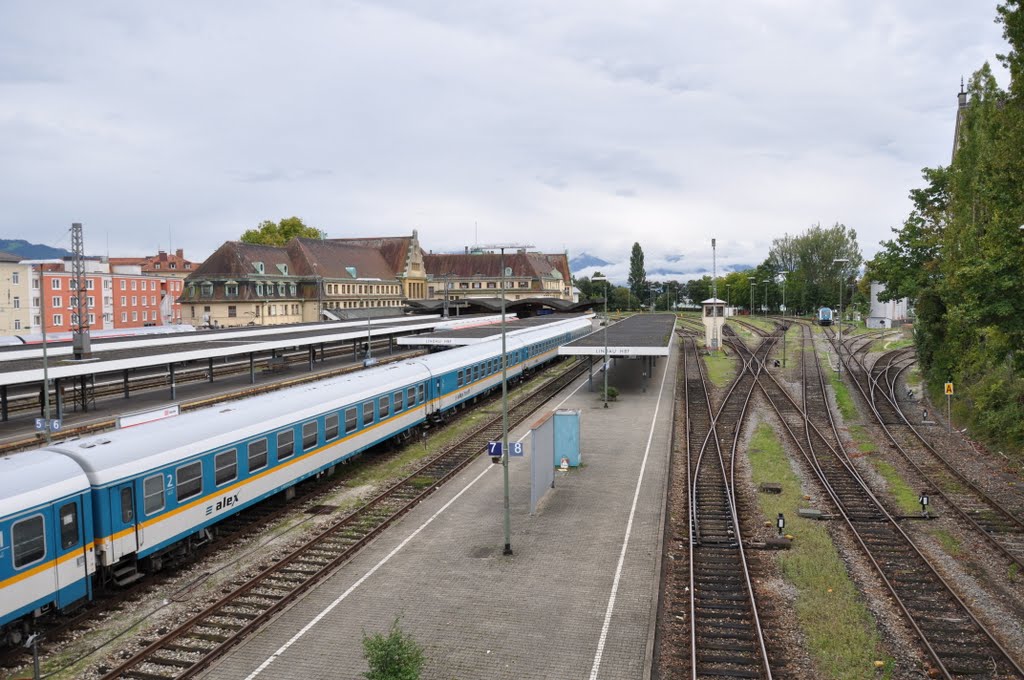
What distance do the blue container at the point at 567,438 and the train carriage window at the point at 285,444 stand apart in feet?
31.1

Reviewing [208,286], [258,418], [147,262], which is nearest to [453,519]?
[258,418]

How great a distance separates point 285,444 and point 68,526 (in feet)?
23.8

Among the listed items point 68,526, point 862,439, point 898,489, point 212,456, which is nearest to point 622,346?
point 862,439

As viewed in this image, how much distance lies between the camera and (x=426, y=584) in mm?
16422

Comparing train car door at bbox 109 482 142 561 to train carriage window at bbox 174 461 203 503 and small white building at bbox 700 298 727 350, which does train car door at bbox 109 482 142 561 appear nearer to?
train carriage window at bbox 174 461 203 503

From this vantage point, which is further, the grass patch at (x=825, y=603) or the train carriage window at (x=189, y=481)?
the train carriage window at (x=189, y=481)

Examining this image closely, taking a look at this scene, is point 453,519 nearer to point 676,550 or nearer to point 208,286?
point 676,550

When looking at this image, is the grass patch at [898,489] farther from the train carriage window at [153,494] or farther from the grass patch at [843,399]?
the train carriage window at [153,494]

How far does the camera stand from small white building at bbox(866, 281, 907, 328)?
324 ft

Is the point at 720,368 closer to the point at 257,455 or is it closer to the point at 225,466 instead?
the point at 257,455

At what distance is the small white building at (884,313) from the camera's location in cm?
9875

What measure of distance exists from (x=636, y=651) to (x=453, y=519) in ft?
28.3

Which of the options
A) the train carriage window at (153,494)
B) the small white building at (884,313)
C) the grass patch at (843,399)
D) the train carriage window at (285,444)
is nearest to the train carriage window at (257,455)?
the train carriage window at (285,444)

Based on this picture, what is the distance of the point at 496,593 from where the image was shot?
16.0 metres
